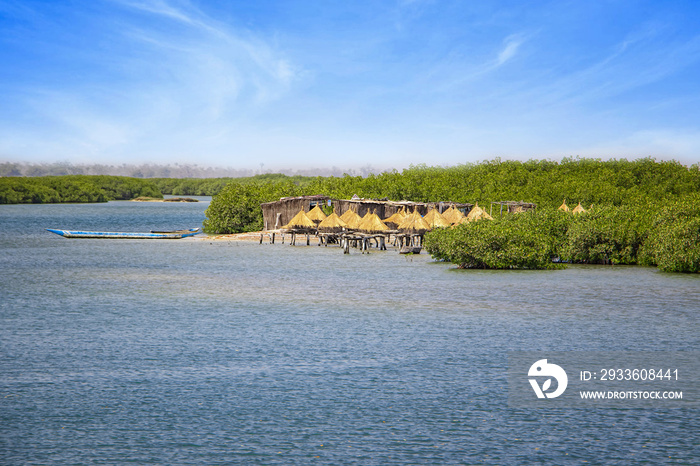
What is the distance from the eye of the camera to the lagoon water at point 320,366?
34.4 feet

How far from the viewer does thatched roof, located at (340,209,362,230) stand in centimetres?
5228

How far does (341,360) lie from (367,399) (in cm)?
308

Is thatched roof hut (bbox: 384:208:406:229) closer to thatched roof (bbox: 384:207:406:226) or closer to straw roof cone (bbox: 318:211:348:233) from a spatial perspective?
thatched roof (bbox: 384:207:406:226)

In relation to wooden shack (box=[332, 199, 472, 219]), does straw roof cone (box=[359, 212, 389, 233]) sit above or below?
below

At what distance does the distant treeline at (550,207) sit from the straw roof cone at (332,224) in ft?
48.9

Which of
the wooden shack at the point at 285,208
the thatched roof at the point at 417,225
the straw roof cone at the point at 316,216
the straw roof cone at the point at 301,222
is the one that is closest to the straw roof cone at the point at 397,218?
the thatched roof at the point at 417,225

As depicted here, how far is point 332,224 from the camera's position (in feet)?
174

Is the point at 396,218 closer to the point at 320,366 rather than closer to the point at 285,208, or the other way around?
the point at 285,208

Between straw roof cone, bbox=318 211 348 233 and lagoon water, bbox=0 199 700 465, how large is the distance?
20482 millimetres

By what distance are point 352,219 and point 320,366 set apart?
3819 centimetres

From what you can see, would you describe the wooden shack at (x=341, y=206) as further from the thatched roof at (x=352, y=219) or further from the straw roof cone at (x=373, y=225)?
the straw roof cone at (x=373, y=225)

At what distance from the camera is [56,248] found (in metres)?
52.4

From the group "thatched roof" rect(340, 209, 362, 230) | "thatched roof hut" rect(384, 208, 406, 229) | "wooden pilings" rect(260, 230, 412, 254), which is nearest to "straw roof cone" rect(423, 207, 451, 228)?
"wooden pilings" rect(260, 230, 412, 254)

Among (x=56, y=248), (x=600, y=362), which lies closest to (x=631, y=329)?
(x=600, y=362)
